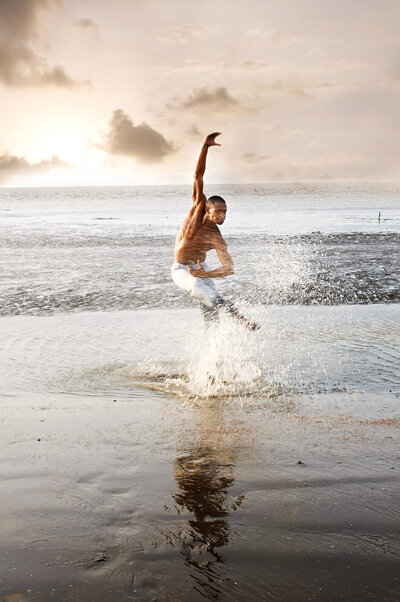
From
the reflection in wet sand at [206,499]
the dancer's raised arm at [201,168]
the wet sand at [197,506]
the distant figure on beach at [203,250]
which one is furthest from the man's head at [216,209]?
the reflection in wet sand at [206,499]

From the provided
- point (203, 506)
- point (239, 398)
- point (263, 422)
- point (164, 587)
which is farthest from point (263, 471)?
point (239, 398)

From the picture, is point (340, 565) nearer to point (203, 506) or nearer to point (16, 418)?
point (203, 506)

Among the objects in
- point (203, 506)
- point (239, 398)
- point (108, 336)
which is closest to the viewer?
point (203, 506)

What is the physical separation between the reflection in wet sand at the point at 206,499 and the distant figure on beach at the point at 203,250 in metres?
1.78

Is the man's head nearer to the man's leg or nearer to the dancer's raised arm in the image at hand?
the dancer's raised arm

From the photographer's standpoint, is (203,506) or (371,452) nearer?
(203,506)

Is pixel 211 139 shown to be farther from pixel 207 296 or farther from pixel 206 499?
pixel 206 499

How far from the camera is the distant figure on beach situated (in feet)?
21.2

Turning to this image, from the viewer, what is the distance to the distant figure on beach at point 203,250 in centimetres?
645

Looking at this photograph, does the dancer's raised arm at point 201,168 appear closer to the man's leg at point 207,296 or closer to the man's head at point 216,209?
the man's head at point 216,209

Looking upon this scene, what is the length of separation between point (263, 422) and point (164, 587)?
8.15 feet

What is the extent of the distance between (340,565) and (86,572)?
1212 millimetres

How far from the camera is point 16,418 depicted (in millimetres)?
5188

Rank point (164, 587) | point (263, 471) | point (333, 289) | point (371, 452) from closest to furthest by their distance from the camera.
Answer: point (164, 587), point (263, 471), point (371, 452), point (333, 289)
